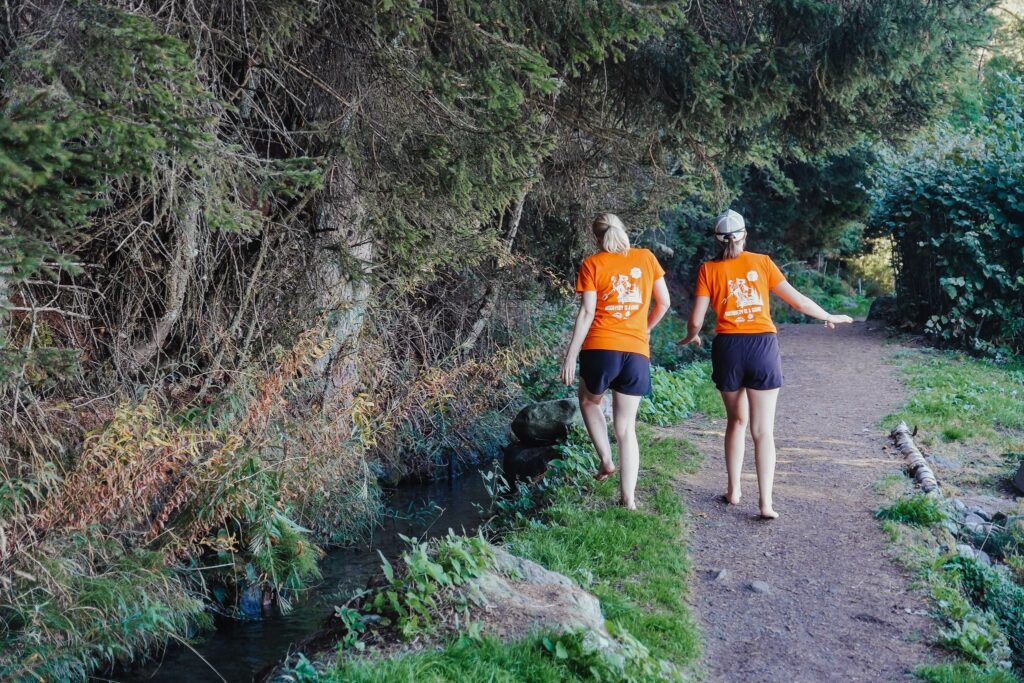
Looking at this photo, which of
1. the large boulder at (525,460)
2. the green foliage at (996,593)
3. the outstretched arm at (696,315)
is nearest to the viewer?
the green foliage at (996,593)

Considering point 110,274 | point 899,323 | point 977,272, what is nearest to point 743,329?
point 110,274

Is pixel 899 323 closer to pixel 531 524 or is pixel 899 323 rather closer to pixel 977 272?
pixel 977 272

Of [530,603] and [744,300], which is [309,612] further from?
[744,300]

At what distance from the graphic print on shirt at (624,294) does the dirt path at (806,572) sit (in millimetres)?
Result: 1825

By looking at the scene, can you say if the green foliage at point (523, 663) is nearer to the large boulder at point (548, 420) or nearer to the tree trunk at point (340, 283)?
the tree trunk at point (340, 283)

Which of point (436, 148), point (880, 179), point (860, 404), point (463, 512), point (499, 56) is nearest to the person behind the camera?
point (499, 56)

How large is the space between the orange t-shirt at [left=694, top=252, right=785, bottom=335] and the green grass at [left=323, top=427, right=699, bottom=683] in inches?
64.9

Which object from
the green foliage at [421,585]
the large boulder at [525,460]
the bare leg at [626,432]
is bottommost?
the large boulder at [525,460]

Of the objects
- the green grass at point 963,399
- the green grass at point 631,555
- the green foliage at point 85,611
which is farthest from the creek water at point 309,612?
the green grass at point 963,399

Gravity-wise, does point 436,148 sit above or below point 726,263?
above

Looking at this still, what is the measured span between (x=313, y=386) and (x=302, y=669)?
4.78 meters

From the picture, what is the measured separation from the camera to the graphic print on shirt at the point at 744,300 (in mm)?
6723

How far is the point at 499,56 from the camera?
6.68 metres

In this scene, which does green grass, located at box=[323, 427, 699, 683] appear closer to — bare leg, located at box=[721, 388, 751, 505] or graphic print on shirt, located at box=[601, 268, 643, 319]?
bare leg, located at box=[721, 388, 751, 505]
